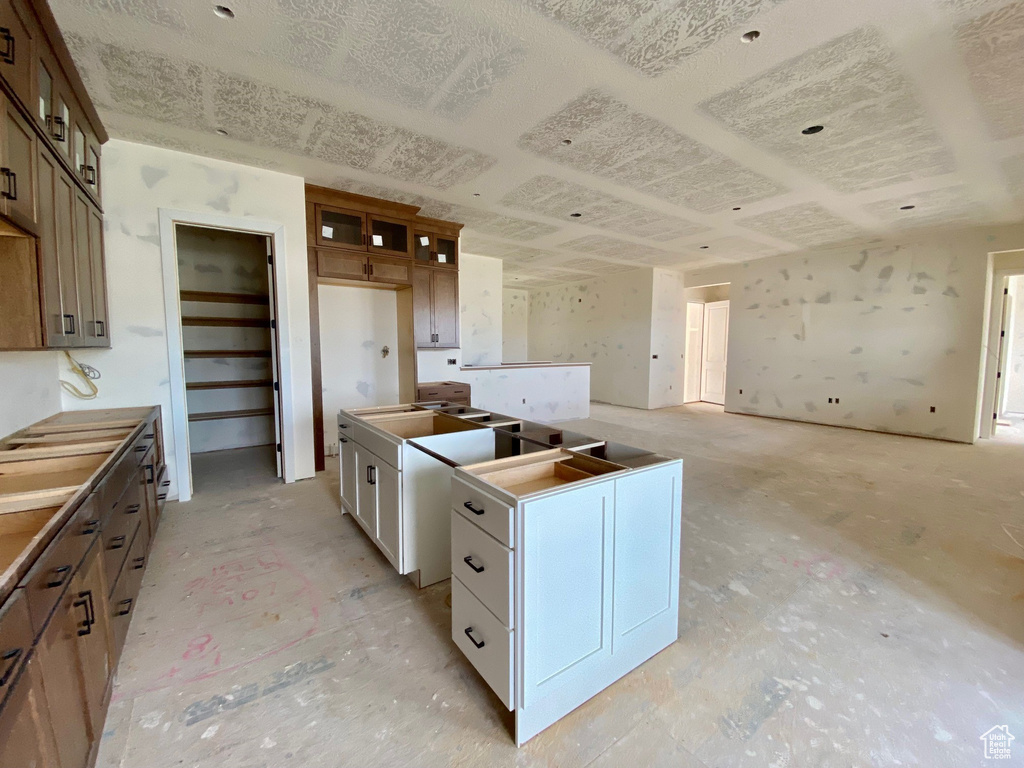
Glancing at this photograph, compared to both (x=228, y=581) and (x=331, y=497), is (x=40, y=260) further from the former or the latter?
(x=331, y=497)

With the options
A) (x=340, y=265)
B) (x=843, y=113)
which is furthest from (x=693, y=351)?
(x=340, y=265)

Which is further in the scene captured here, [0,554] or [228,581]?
[228,581]

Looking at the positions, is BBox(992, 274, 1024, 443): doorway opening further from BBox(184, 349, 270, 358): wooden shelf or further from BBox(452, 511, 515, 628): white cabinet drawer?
BBox(184, 349, 270, 358): wooden shelf

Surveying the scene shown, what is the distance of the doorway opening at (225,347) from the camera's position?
439cm

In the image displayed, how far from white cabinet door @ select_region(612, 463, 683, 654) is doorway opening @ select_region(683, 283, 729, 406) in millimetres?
7493

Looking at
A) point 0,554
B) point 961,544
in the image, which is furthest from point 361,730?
point 961,544

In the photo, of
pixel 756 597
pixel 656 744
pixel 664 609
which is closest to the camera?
Result: pixel 656 744

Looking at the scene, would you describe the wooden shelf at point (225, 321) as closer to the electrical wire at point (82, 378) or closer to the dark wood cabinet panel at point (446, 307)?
the electrical wire at point (82, 378)

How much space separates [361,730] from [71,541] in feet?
3.51

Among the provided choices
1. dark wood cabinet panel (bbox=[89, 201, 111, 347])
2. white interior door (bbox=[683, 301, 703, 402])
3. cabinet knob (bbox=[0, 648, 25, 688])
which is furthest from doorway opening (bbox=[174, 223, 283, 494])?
white interior door (bbox=[683, 301, 703, 402])

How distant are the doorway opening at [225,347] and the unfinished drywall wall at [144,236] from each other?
1009mm

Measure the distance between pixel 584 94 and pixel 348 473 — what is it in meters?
2.84

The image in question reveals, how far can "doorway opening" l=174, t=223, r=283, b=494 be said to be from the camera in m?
4.39

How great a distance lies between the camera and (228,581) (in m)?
2.25
